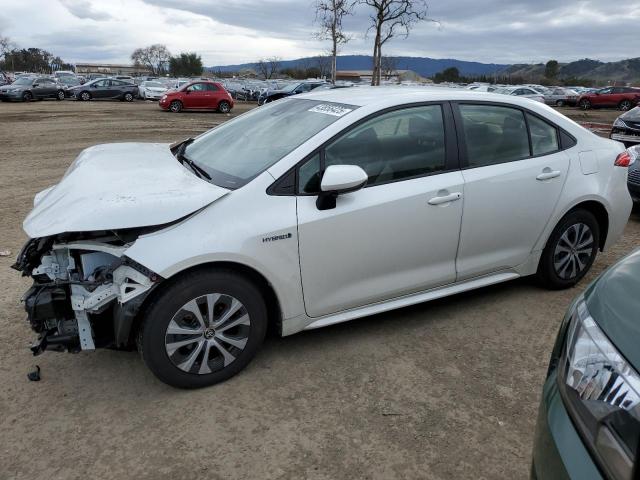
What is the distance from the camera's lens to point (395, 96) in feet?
11.3

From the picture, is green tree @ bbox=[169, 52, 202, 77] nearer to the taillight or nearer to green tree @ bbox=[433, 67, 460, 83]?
green tree @ bbox=[433, 67, 460, 83]

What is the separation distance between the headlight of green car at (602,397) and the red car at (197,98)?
77.7ft

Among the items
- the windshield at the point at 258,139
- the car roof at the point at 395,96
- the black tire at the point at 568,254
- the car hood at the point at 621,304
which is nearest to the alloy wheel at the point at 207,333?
the windshield at the point at 258,139

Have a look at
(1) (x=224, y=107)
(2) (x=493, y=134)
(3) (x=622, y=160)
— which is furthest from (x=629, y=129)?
(1) (x=224, y=107)

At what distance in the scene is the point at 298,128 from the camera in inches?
132

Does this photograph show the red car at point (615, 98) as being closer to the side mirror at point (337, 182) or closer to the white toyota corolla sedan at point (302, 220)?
the white toyota corolla sedan at point (302, 220)

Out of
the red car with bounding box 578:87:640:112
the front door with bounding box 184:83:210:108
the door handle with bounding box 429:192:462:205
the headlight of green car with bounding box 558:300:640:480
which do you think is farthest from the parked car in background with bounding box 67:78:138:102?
the headlight of green car with bounding box 558:300:640:480

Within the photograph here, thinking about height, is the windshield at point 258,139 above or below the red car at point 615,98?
above

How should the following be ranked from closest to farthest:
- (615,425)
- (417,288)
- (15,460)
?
(615,425)
(15,460)
(417,288)

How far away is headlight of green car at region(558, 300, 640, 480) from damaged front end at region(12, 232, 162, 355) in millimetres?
1931

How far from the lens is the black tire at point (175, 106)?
23.2 m

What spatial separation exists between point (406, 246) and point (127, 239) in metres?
1.67

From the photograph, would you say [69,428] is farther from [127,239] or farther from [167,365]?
[127,239]

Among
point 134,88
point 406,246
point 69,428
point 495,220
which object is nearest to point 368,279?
point 406,246
